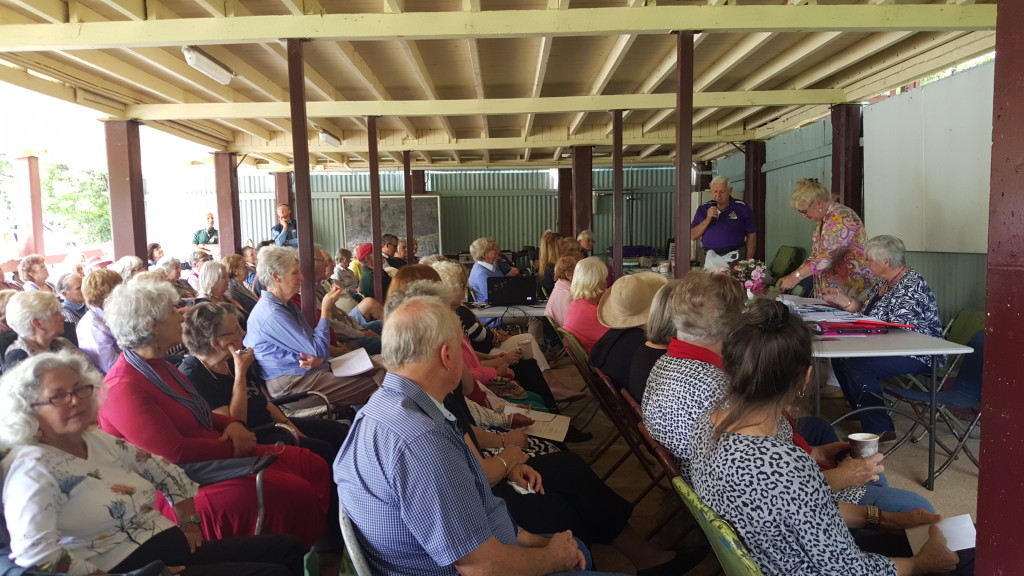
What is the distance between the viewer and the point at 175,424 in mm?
2410

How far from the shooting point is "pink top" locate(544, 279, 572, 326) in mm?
5309

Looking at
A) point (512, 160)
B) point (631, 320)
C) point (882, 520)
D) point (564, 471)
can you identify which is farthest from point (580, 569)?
point (512, 160)

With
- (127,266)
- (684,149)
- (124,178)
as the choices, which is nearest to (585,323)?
(684,149)

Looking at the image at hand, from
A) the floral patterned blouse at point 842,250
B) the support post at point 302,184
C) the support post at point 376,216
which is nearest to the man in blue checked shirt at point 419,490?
the support post at point 302,184

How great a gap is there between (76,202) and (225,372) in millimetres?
26758

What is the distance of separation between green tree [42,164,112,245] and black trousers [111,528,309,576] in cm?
2588

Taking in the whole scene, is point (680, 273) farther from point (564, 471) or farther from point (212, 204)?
point (212, 204)

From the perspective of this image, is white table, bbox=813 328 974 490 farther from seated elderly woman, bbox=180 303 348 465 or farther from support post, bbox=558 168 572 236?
support post, bbox=558 168 572 236

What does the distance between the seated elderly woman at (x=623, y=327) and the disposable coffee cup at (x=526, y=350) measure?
1.27 m

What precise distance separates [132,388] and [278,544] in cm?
81

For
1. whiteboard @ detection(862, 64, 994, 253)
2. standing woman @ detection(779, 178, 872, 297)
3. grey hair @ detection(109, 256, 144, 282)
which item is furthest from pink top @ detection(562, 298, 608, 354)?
grey hair @ detection(109, 256, 144, 282)

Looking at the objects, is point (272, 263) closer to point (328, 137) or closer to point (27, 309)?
point (27, 309)

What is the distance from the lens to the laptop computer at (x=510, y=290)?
636cm

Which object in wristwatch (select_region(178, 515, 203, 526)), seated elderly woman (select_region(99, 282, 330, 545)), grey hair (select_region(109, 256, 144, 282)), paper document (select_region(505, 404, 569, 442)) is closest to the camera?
wristwatch (select_region(178, 515, 203, 526))
